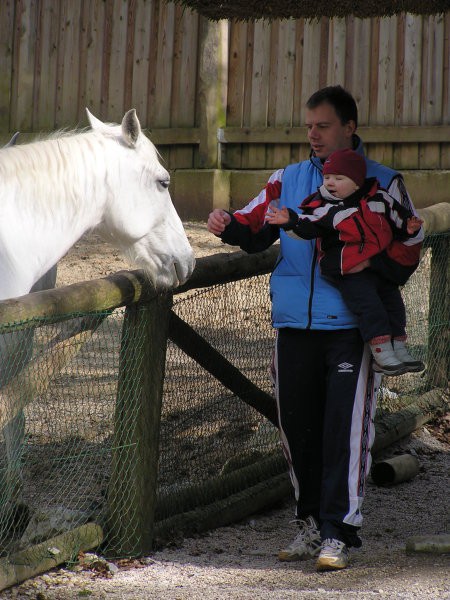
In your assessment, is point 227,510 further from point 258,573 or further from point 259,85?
point 259,85

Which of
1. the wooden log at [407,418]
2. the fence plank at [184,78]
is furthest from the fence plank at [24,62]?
the wooden log at [407,418]

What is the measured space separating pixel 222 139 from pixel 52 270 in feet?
19.7

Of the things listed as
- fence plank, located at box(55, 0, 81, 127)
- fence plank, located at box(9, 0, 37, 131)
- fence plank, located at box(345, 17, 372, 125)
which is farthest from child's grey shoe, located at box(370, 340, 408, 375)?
fence plank, located at box(9, 0, 37, 131)

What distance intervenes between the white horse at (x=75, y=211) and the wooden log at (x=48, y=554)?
0.33 m

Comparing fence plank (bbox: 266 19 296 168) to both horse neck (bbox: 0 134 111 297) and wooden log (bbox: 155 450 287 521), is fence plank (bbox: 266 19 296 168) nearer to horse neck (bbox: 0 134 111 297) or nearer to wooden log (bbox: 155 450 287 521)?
wooden log (bbox: 155 450 287 521)

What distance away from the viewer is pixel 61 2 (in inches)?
451

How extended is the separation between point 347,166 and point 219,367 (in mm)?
1267

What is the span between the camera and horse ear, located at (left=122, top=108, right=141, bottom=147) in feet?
14.1

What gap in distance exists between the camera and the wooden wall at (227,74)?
9.80 metres

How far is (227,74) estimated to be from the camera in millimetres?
10391

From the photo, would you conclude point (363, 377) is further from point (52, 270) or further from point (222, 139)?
point (222, 139)

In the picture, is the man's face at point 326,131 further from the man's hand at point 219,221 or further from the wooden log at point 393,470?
the wooden log at point 393,470

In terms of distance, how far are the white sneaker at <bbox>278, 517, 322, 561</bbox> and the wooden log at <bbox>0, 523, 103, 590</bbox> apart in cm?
75

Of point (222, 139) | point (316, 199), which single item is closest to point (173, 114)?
point (222, 139)
